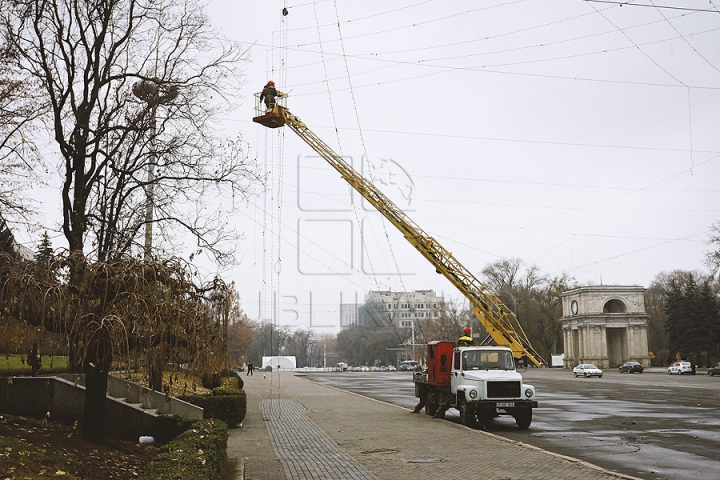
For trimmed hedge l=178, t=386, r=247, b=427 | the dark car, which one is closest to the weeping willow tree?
trimmed hedge l=178, t=386, r=247, b=427

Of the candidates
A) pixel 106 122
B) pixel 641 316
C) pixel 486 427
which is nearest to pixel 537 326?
pixel 641 316

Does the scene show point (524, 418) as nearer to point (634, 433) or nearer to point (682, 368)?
point (634, 433)

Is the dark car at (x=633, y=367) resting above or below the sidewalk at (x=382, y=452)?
below

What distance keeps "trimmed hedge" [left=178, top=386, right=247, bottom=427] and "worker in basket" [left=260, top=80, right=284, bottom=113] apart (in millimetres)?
10974

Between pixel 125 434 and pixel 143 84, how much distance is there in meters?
10.1

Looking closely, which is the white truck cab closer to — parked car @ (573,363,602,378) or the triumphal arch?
parked car @ (573,363,602,378)

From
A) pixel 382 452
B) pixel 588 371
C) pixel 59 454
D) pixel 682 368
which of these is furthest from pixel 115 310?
pixel 682 368

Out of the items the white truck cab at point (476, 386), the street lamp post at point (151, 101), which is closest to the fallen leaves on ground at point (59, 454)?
the street lamp post at point (151, 101)

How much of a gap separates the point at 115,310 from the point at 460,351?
42.9 ft

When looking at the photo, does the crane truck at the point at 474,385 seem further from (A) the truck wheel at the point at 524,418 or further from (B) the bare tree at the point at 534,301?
(B) the bare tree at the point at 534,301

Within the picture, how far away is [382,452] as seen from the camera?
1423 cm

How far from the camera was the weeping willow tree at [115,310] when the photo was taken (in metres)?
9.66

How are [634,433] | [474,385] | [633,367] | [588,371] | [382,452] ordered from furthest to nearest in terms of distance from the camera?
1. [633,367]
2. [588,371]
3. [474,385]
4. [634,433]
5. [382,452]

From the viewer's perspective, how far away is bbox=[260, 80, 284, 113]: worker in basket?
24906mm
